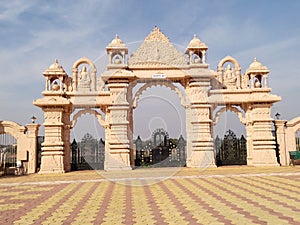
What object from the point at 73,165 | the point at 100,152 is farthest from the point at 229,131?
the point at 73,165

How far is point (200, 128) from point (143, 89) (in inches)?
143

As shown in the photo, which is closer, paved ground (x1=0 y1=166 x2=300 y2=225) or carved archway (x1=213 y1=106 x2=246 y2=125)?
paved ground (x1=0 y1=166 x2=300 y2=225)

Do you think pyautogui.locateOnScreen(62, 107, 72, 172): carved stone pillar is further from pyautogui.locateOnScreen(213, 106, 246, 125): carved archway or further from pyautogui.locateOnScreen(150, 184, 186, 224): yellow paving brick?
pyautogui.locateOnScreen(150, 184, 186, 224): yellow paving brick

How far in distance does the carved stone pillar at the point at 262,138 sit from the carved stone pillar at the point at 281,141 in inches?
29.6

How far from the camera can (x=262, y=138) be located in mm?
16812

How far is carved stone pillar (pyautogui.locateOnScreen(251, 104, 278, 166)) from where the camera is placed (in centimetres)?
1675

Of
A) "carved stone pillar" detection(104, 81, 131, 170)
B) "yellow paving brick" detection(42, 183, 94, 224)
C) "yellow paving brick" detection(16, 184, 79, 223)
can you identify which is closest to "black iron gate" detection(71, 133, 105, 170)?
"carved stone pillar" detection(104, 81, 131, 170)

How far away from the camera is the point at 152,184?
34.9ft

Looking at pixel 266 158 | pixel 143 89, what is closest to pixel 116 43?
pixel 143 89

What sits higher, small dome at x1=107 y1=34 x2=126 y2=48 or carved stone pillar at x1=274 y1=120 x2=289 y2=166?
small dome at x1=107 y1=34 x2=126 y2=48

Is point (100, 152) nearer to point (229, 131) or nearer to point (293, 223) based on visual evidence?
point (229, 131)

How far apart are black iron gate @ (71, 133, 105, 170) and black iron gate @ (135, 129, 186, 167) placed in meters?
2.18

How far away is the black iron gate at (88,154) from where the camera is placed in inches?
696

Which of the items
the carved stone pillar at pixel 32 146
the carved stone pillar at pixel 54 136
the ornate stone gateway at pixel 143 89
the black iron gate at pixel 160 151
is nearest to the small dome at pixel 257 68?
the ornate stone gateway at pixel 143 89
